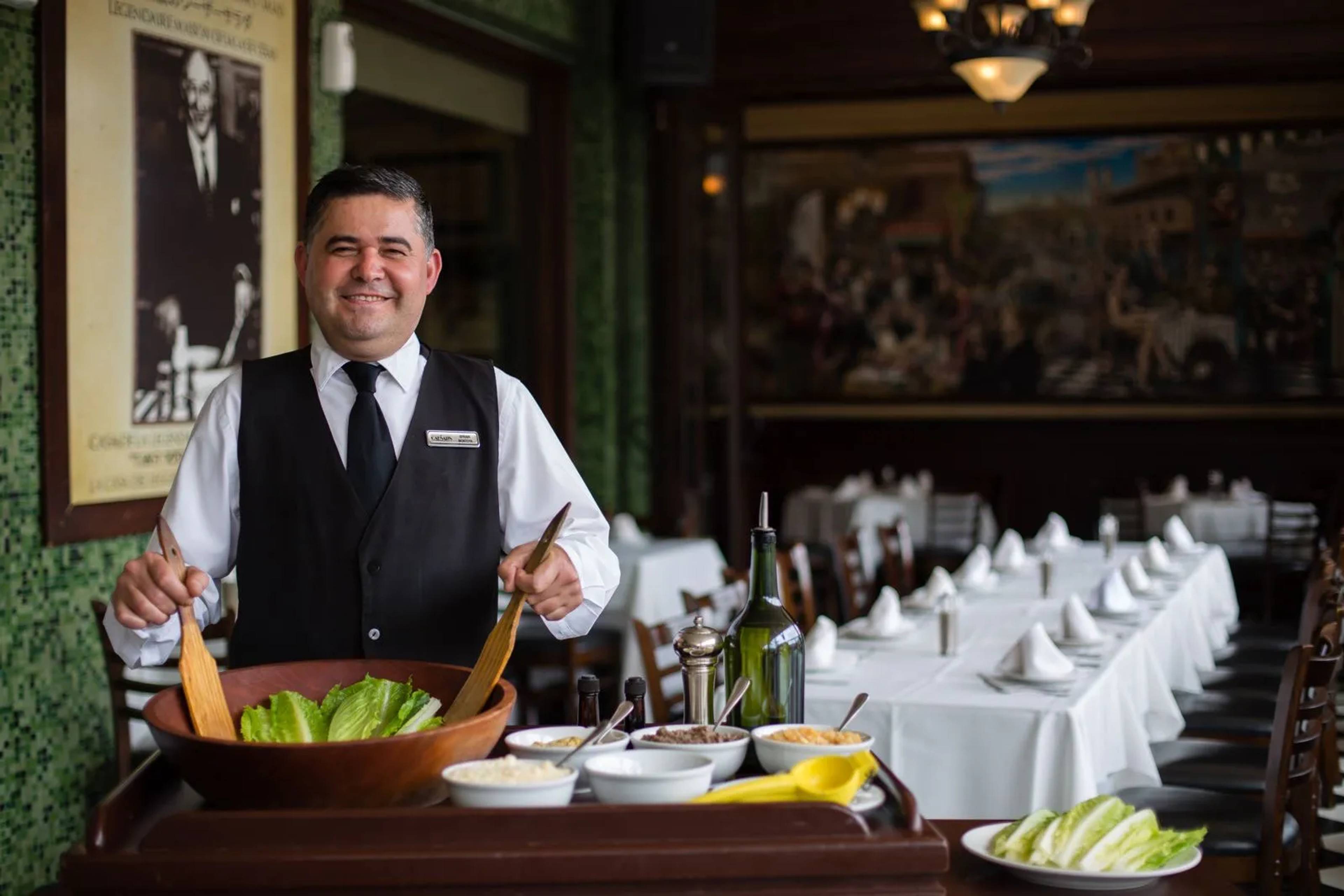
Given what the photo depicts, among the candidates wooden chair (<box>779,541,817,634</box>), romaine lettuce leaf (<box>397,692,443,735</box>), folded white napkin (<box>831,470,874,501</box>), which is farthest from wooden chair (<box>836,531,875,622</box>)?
romaine lettuce leaf (<box>397,692,443,735</box>)

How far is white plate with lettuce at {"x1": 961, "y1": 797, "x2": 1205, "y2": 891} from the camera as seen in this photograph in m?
1.80

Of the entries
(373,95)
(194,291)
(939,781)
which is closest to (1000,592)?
(939,781)

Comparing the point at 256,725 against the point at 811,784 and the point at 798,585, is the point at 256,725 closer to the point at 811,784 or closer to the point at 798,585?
the point at 811,784

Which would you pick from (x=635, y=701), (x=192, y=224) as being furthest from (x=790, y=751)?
(x=192, y=224)

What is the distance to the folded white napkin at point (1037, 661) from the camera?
3.66m

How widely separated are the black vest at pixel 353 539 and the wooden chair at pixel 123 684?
1.99 meters

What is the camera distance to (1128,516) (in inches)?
372

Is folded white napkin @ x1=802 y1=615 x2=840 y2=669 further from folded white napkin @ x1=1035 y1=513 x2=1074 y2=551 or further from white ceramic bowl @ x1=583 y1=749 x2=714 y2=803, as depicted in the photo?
folded white napkin @ x1=1035 y1=513 x2=1074 y2=551

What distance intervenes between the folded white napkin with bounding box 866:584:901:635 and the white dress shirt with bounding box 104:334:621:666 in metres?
2.21

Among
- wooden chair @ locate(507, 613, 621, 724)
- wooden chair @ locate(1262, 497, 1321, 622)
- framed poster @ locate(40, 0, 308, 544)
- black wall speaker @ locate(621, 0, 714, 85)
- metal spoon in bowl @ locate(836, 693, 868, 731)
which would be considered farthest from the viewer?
wooden chair @ locate(1262, 497, 1321, 622)

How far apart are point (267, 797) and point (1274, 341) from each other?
1041 centimetres

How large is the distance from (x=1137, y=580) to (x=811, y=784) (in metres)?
4.04

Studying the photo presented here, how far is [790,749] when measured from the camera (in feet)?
5.68

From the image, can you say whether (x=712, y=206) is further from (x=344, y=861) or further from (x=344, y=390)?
(x=344, y=861)
